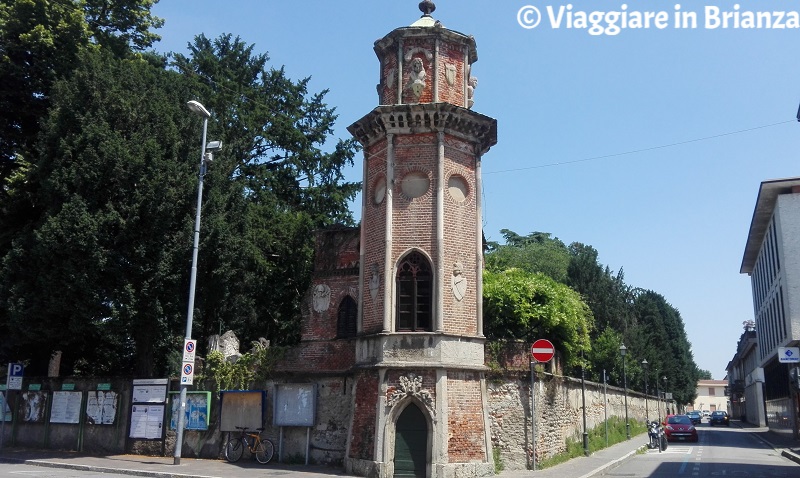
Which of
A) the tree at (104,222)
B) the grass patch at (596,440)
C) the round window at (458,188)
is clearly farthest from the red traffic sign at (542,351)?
the tree at (104,222)

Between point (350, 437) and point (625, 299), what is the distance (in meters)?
55.8

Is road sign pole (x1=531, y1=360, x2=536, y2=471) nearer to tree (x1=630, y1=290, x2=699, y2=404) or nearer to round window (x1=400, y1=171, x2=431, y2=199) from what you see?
round window (x1=400, y1=171, x2=431, y2=199)

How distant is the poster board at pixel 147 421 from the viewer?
70.8 feet

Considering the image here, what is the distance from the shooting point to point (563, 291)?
2895 cm

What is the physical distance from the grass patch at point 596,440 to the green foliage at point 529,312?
3.34 m

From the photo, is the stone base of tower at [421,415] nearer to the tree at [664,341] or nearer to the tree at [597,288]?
the tree at [597,288]

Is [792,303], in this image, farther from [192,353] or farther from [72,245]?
[72,245]

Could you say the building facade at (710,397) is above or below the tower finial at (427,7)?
below

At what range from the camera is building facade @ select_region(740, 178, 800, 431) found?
120ft

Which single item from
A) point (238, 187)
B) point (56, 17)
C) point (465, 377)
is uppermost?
point (56, 17)

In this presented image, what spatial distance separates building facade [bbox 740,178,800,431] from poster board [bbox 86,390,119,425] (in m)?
33.2

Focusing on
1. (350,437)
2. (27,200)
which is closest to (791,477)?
(350,437)

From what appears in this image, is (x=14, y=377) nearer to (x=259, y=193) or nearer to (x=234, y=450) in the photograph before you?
(x=234, y=450)

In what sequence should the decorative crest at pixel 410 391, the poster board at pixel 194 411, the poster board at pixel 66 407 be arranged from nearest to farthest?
the decorative crest at pixel 410 391 → the poster board at pixel 194 411 → the poster board at pixel 66 407
